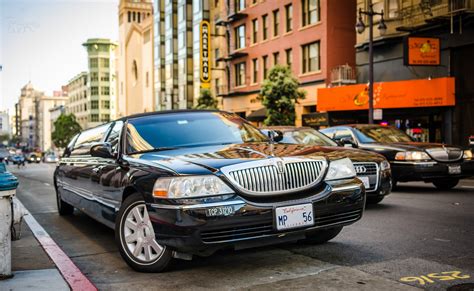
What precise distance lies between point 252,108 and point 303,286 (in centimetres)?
3568

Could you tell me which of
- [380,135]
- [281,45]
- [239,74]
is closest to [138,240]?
[380,135]

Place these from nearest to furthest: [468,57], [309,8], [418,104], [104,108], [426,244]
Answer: [426,244] < [468,57] < [418,104] < [309,8] < [104,108]

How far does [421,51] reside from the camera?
76.7 ft

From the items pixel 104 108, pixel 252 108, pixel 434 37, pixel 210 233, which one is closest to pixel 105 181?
pixel 210 233

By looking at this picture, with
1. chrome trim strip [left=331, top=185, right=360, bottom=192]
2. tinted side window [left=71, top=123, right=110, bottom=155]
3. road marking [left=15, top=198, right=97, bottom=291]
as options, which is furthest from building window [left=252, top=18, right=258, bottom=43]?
chrome trim strip [left=331, top=185, right=360, bottom=192]

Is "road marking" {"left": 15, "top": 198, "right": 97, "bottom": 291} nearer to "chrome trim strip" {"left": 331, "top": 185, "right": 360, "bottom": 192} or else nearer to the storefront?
"chrome trim strip" {"left": 331, "top": 185, "right": 360, "bottom": 192}

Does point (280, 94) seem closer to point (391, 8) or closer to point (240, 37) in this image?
point (391, 8)

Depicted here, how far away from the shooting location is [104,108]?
13700 cm

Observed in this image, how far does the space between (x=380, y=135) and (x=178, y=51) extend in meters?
49.0

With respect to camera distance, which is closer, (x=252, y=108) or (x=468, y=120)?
(x=468, y=120)

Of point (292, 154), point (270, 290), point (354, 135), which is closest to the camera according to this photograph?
point (270, 290)

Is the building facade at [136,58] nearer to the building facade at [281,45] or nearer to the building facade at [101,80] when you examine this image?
the building facade at [281,45]

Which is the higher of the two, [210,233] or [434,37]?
[434,37]

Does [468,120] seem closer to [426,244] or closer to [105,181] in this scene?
[426,244]
